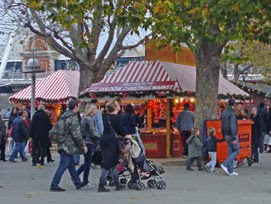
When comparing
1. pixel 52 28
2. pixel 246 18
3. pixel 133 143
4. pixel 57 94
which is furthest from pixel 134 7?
pixel 57 94

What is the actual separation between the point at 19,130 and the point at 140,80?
4207 mm

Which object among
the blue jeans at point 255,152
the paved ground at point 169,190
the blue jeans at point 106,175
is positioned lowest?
the paved ground at point 169,190

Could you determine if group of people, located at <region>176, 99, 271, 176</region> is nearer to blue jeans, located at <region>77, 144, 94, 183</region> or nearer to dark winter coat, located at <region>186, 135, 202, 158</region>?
dark winter coat, located at <region>186, 135, 202, 158</region>

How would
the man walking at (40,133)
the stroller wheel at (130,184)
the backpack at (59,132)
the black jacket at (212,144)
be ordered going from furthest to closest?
the man walking at (40,133) < the black jacket at (212,144) < the stroller wheel at (130,184) < the backpack at (59,132)

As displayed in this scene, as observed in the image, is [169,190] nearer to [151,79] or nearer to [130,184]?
[130,184]

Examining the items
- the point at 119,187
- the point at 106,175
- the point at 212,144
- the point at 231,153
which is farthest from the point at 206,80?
the point at 106,175

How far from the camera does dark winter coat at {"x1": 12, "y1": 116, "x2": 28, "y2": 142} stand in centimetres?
2184

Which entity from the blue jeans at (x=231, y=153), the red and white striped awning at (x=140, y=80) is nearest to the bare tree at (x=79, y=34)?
the red and white striped awning at (x=140, y=80)

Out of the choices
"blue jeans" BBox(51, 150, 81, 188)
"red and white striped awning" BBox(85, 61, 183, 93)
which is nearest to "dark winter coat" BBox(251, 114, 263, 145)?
"red and white striped awning" BBox(85, 61, 183, 93)

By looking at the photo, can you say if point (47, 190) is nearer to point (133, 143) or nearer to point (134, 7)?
point (133, 143)

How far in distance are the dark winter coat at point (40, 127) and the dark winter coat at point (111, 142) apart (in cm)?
716

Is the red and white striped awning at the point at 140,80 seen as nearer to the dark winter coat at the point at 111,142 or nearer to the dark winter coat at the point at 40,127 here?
the dark winter coat at the point at 40,127

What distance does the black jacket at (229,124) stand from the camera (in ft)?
53.9

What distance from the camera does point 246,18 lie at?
16672mm
